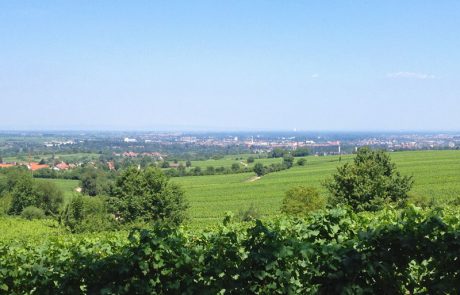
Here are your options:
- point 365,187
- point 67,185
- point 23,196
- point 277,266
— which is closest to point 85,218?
point 365,187

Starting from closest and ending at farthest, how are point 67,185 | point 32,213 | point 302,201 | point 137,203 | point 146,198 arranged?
point 302,201 < point 137,203 < point 146,198 < point 32,213 < point 67,185

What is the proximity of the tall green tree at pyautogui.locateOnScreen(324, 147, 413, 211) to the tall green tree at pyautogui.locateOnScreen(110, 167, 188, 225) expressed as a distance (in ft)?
50.5

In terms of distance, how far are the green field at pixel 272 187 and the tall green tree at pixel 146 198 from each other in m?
2.91

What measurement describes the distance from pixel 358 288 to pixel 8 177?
89.9m

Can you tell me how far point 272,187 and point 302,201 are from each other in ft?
95.9

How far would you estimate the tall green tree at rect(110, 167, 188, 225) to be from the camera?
1697 inches

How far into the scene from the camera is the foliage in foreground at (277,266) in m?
5.17

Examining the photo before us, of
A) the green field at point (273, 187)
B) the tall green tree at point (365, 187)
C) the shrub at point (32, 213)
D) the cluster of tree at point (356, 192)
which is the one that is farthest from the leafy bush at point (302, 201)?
the shrub at point (32, 213)

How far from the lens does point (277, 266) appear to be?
5.47 metres

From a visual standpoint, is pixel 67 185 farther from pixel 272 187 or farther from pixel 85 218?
pixel 85 218

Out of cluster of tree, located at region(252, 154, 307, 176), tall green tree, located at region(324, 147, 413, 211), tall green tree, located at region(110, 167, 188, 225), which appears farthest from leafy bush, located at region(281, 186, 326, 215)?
cluster of tree, located at region(252, 154, 307, 176)

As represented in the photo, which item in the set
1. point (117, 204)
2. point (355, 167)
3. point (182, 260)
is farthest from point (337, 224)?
point (117, 204)

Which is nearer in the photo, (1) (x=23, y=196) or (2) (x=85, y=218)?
(2) (x=85, y=218)

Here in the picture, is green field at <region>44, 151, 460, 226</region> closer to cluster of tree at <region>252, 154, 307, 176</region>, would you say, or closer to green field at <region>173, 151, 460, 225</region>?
green field at <region>173, 151, 460, 225</region>
